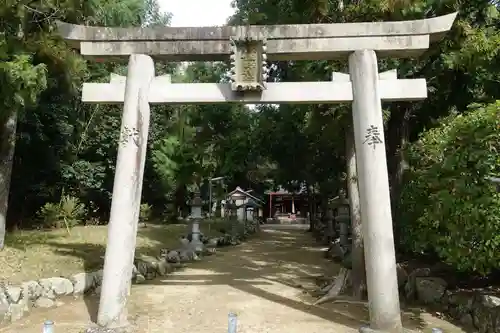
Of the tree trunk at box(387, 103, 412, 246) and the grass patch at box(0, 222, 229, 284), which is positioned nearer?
the grass patch at box(0, 222, 229, 284)

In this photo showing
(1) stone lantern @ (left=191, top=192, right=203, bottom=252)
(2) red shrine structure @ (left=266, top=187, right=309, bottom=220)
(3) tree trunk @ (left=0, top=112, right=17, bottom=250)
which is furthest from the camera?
(2) red shrine structure @ (left=266, top=187, right=309, bottom=220)

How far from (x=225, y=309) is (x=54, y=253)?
5.10 meters

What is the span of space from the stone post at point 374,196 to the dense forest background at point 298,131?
1.02m

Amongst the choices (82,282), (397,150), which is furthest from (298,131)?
(82,282)

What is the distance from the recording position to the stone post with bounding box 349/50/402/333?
657 centimetres

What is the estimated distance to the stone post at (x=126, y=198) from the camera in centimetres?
679

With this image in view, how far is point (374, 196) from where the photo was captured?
22.4 ft

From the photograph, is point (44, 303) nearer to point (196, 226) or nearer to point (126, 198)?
point (126, 198)

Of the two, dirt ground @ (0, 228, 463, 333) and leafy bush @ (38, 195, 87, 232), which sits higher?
leafy bush @ (38, 195, 87, 232)

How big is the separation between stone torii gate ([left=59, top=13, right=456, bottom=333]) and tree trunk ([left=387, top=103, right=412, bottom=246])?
4942mm

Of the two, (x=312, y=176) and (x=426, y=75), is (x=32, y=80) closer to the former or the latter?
(x=426, y=75)

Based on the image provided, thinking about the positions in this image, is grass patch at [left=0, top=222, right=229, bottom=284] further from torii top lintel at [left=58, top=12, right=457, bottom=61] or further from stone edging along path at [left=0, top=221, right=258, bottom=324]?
torii top lintel at [left=58, top=12, right=457, bottom=61]

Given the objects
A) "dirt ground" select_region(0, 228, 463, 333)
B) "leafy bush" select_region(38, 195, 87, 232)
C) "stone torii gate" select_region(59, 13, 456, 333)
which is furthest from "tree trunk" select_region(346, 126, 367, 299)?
"leafy bush" select_region(38, 195, 87, 232)

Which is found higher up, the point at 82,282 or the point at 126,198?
the point at 126,198
